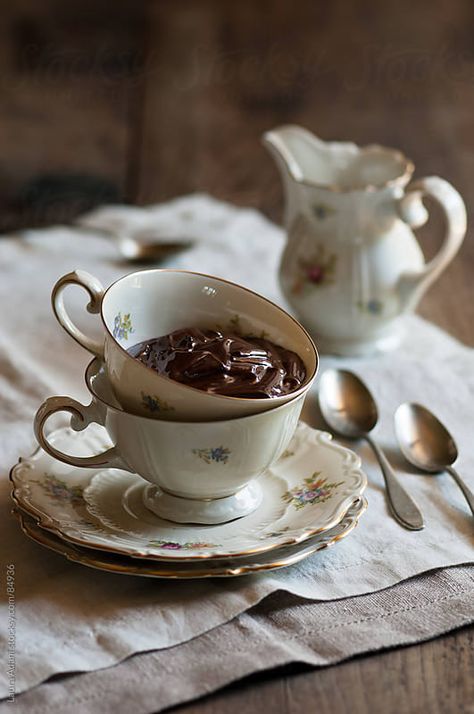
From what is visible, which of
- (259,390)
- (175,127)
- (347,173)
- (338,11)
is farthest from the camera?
(338,11)

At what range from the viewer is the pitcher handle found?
44.1 inches

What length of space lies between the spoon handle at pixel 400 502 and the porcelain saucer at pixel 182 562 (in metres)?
0.08

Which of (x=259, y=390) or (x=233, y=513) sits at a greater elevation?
(x=259, y=390)

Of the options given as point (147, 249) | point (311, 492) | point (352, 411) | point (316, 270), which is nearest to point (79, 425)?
point (311, 492)

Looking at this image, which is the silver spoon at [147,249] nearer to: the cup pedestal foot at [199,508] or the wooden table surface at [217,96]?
the wooden table surface at [217,96]

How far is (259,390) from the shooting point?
29.4 inches

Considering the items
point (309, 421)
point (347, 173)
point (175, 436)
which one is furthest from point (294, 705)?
point (347, 173)

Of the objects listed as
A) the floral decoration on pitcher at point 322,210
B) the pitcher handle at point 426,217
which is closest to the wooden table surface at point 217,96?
the pitcher handle at point 426,217

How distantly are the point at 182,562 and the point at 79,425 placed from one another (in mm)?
143

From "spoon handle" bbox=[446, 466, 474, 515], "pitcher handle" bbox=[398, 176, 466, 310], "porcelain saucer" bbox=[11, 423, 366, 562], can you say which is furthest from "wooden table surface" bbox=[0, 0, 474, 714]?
"porcelain saucer" bbox=[11, 423, 366, 562]

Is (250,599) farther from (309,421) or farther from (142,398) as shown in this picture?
(309,421)

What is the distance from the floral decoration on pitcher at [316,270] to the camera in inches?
45.8

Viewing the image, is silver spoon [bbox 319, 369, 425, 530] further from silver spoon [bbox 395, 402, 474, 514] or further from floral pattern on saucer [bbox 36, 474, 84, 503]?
floral pattern on saucer [bbox 36, 474, 84, 503]

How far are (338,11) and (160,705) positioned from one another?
2.36 m
